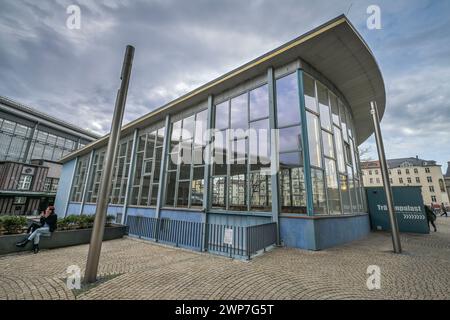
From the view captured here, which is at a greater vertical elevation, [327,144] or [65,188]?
[327,144]

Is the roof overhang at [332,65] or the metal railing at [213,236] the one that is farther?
the roof overhang at [332,65]

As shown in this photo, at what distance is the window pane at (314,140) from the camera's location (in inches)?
301

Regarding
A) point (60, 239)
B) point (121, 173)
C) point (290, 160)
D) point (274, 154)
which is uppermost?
point (121, 173)

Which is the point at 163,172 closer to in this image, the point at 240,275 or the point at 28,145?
the point at 240,275

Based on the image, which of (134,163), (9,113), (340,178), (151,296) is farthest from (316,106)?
(9,113)

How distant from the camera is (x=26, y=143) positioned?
104 ft

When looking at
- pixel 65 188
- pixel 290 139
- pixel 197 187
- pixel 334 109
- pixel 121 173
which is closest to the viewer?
pixel 290 139

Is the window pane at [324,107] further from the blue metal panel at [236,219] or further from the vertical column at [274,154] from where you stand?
the blue metal panel at [236,219]

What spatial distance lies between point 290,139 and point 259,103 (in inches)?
99.2

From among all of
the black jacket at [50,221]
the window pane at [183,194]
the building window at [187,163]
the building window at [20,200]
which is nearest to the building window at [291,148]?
the building window at [187,163]

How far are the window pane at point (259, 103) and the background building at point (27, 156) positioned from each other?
34.0 metres

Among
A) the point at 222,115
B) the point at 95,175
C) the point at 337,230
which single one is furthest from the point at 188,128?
the point at 95,175

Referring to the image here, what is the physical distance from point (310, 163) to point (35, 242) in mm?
10554

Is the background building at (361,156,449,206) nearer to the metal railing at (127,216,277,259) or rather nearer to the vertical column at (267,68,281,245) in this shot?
the vertical column at (267,68,281,245)
